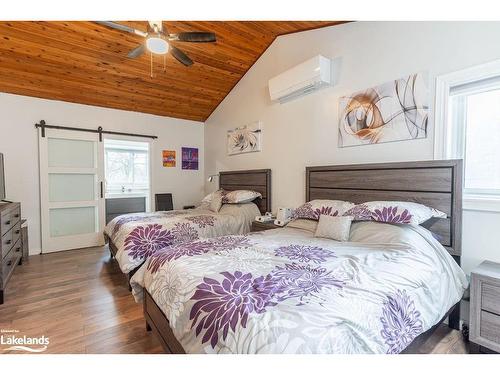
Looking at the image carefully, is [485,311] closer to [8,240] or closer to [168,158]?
[8,240]

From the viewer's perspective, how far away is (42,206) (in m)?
3.77

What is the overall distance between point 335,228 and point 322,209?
358 millimetres

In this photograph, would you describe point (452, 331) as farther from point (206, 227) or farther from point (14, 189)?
point (14, 189)

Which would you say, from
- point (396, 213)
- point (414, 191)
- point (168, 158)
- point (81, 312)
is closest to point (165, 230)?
point (81, 312)

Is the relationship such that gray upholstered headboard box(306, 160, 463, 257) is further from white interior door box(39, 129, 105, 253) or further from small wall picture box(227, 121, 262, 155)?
white interior door box(39, 129, 105, 253)

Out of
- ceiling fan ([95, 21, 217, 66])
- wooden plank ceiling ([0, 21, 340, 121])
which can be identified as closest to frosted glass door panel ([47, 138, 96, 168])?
wooden plank ceiling ([0, 21, 340, 121])

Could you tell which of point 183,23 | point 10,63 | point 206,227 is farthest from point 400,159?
point 10,63

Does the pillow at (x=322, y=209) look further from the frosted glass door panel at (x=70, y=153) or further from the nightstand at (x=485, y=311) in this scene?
the frosted glass door panel at (x=70, y=153)

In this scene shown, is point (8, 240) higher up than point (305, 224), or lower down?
lower down

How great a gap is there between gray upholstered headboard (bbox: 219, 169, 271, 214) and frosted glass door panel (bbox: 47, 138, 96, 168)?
2258mm

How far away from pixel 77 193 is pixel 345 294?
439 centimetres

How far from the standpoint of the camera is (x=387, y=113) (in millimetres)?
2295

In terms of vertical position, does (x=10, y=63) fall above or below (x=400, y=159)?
above

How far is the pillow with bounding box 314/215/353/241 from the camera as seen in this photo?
1979 millimetres
